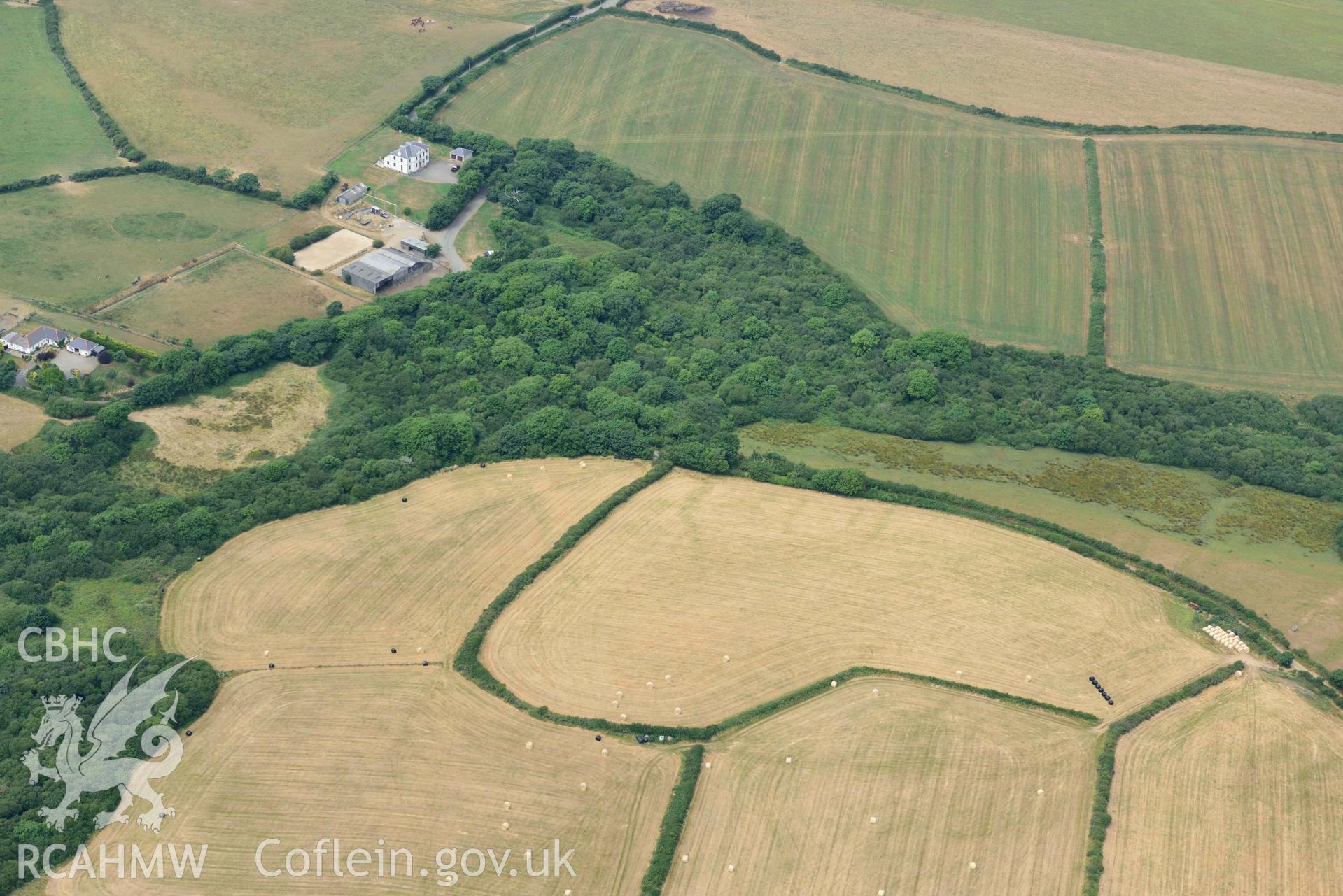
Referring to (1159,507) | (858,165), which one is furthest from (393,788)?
(858,165)

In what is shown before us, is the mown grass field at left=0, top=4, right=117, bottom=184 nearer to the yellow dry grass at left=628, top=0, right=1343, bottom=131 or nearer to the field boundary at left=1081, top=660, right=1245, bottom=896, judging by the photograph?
the yellow dry grass at left=628, top=0, right=1343, bottom=131

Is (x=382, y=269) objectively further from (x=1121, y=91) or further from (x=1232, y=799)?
(x=1121, y=91)

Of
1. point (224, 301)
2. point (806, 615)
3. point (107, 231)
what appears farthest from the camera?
point (107, 231)

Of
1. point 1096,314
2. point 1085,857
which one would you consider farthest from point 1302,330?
point 1085,857

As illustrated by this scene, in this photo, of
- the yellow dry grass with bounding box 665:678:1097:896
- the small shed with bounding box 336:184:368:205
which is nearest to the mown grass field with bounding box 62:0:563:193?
the small shed with bounding box 336:184:368:205

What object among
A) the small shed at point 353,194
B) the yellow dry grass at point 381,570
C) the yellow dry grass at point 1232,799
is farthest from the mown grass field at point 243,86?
the yellow dry grass at point 1232,799

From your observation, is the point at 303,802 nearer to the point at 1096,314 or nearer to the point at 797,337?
the point at 797,337
